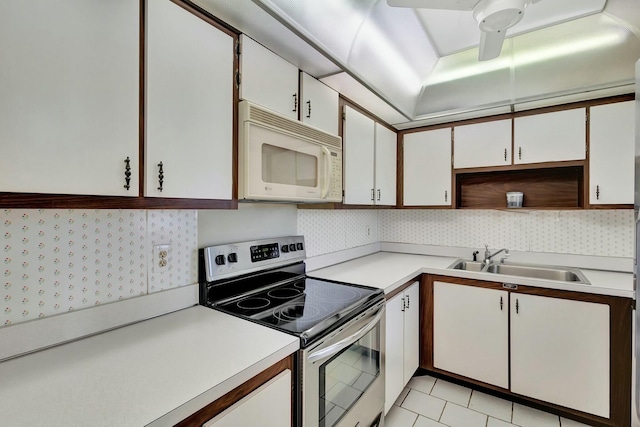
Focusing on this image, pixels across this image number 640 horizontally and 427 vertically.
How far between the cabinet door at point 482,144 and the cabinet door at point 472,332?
41.6 inches

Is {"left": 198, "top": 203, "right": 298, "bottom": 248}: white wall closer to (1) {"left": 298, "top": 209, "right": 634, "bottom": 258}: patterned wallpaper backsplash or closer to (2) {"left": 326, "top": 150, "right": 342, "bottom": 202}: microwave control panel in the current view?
(1) {"left": 298, "top": 209, "right": 634, "bottom": 258}: patterned wallpaper backsplash

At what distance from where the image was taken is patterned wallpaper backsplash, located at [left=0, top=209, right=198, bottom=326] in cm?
99

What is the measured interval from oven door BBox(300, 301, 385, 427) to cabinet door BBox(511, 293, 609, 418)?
105 centimetres

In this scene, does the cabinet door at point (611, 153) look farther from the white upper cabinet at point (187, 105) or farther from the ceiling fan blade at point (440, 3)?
the white upper cabinet at point (187, 105)

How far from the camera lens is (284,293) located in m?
1.71

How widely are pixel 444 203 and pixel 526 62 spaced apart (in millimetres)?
1173

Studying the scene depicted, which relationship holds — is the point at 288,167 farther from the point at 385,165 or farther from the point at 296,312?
the point at 385,165

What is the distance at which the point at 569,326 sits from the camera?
189 centimetres

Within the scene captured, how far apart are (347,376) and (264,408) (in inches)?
23.7

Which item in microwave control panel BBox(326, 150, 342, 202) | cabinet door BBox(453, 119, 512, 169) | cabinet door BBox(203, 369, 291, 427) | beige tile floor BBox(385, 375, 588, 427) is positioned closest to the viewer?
cabinet door BBox(203, 369, 291, 427)

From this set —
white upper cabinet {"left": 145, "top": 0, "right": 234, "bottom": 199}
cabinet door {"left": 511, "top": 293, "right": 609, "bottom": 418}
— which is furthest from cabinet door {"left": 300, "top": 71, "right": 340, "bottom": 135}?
cabinet door {"left": 511, "top": 293, "right": 609, "bottom": 418}

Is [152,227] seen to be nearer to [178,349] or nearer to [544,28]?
[178,349]

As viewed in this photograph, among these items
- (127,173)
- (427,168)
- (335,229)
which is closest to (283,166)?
(127,173)

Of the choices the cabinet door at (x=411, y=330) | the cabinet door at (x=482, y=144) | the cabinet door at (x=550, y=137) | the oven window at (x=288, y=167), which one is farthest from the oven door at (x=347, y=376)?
the cabinet door at (x=550, y=137)
